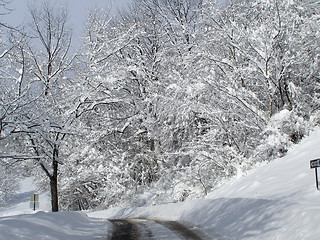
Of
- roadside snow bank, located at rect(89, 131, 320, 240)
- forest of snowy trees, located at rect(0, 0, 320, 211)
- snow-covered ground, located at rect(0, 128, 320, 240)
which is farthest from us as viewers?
forest of snowy trees, located at rect(0, 0, 320, 211)

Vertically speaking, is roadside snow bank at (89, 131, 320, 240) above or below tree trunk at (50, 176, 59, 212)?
below

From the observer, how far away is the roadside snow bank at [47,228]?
808 centimetres

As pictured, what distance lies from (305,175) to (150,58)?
64.0ft

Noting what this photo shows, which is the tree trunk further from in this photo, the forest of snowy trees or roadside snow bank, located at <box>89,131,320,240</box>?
roadside snow bank, located at <box>89,131,320,240</box>

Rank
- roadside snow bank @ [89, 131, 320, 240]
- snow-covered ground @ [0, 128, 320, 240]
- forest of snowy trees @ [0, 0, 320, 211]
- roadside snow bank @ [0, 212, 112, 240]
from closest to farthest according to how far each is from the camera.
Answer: roadside snow bank @ [89, 131, 320, 240] → snow-covered ground @ [0, 128, 320, 240] → roadside snow bank @ [0, 212, 112, 240] → forest of snowy trees @ [0, 0, 320, 211]

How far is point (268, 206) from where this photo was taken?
30.5 feet

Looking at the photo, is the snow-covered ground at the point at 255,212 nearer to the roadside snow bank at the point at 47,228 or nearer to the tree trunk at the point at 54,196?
the roadside snow bank at the point at 47,228

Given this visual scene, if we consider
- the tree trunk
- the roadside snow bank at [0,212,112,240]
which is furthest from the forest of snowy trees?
the roadside snow bank at [0,212,112,240]

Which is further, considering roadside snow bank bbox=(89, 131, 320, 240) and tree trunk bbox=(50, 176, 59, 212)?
tree trunk bbox=(50, 176, 59, 212)

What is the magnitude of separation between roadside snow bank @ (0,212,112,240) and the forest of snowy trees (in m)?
3.48

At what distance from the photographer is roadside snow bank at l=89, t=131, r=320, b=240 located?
7566 millimetres

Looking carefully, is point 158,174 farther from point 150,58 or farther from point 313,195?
point 313,195

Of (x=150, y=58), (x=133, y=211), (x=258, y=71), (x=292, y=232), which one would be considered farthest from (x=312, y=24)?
(x=133, y=211)

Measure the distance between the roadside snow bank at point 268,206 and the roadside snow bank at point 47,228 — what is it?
3.83m
